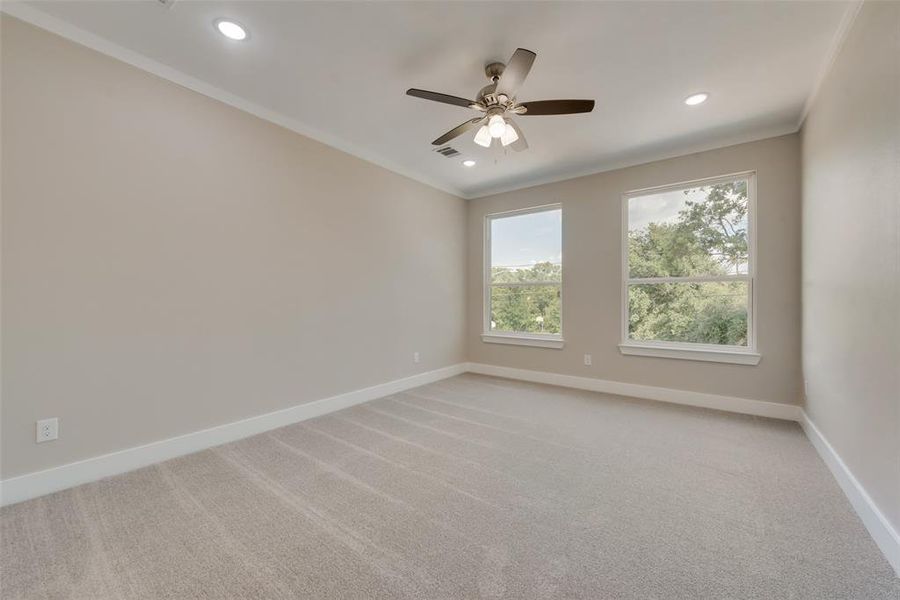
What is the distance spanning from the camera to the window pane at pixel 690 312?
352 cm

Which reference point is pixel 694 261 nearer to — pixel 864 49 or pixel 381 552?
pixel 864 49

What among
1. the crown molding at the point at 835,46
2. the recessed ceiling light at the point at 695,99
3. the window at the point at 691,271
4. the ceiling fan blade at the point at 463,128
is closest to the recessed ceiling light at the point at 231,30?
the ceiling fan blade at the point at 463,128

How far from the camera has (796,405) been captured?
10.6 feet

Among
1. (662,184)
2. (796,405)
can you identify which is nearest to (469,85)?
(662,184)

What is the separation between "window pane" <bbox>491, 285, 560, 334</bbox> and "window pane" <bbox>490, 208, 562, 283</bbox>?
15 cm

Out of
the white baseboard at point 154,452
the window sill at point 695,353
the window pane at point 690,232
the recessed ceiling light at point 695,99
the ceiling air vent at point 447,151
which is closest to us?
the white baseboard at point 154,452

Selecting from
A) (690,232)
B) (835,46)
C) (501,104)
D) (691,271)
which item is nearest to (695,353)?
(691,271)

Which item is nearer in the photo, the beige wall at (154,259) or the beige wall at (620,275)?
the beige wall at (154,259)

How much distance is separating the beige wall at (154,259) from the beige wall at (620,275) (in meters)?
2.16

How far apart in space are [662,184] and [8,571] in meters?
5.28

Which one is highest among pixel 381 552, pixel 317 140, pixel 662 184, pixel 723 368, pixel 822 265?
pixel 317 140

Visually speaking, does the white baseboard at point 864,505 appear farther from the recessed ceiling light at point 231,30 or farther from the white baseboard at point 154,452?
the recessed ceiling light at point 231,30

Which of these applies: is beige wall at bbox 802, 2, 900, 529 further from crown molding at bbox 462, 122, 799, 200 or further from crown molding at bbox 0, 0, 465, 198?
crown molding at bbox 0, 0, 465, 198

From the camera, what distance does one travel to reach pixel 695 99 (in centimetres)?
279
